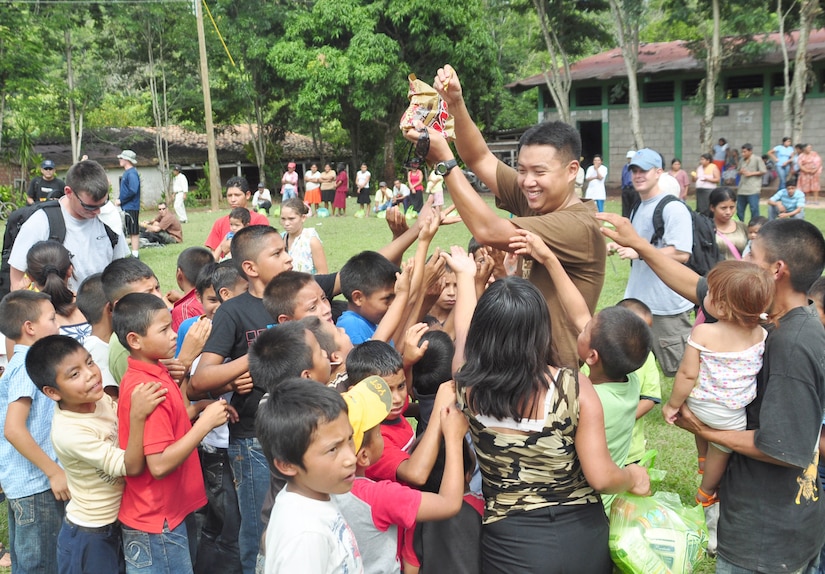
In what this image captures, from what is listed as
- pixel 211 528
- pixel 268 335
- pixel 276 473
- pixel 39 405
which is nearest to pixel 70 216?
pixel 39 405

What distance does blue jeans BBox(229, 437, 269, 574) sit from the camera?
3508 millimetres

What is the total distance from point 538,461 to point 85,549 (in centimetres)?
194

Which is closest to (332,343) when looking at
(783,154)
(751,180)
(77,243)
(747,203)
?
(77,243)

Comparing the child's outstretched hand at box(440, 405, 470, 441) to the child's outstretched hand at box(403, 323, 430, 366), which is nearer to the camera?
the child's outstretched hand at box(440, 405, 470, 441)

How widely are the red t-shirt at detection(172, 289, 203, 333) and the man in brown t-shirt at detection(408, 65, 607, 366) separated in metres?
2.22

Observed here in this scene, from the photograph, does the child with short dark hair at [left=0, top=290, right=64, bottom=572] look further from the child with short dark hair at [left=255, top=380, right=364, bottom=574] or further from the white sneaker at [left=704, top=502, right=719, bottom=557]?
the white sneaker at [left=704, top=502, right=719, bottom=557]

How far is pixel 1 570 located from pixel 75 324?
141 cm

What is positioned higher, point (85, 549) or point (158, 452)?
point (158, 452)

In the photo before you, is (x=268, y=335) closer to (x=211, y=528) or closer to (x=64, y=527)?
(x=64, y=527)

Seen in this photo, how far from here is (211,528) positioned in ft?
13.2

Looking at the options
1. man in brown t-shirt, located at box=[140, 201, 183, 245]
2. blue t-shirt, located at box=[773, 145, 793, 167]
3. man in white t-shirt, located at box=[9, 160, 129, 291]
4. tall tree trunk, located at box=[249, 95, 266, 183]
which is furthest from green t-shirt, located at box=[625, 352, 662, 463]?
tall tree trunk, located at box=[249, 95, 266, 183]

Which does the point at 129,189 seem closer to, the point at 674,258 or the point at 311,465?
the point at 674,258

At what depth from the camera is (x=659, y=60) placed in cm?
2783

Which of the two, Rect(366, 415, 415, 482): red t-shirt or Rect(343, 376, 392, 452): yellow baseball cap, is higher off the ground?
Rect(343, 376, 392, 452): yellow baseball cap
